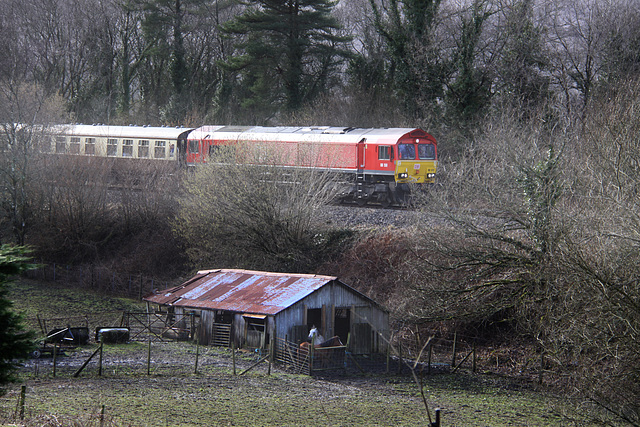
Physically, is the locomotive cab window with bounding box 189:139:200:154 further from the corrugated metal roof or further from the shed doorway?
the shed doorway

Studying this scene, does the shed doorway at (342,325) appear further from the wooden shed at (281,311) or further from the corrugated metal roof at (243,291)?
the corrugated metal roof at (243,291)

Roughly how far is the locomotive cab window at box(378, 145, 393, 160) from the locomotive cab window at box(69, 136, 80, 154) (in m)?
19.7

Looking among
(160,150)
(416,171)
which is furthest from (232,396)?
(160,150)

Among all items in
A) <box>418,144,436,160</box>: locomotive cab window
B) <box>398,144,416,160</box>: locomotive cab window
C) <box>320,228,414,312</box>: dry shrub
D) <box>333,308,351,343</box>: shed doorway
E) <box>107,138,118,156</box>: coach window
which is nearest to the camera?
<box>333,308,351,343</box>: shed doorway

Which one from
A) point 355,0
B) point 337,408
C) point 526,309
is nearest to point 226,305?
point 337,408

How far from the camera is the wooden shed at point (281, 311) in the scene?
72.0 feet

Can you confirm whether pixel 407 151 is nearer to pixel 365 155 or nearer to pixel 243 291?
pixel 365 155

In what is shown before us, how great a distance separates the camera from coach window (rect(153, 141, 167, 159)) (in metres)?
40.8

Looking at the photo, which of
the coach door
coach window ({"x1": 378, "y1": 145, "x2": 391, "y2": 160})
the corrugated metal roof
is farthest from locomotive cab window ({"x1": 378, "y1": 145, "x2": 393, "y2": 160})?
the corrugated metal roof

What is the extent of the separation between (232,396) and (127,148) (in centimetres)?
2839

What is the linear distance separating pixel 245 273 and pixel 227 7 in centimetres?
3717

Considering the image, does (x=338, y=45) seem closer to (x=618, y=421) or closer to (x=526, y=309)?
(x=526, y=309)

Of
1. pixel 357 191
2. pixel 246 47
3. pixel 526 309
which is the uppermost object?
pixel 246 47

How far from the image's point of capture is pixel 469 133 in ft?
126
